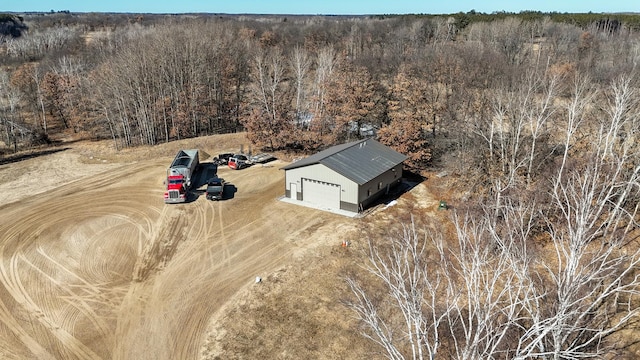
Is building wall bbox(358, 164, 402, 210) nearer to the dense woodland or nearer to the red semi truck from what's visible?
the dense woodland

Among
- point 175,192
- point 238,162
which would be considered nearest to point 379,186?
point 238,162

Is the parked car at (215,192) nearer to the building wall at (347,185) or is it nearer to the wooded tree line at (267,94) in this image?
the building wall at (347,185)

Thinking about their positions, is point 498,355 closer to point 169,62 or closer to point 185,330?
point 185,330

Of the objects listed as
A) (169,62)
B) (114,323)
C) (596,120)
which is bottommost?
(114,323)

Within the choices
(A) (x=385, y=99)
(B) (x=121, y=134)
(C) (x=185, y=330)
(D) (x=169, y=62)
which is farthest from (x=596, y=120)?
(B) (x=121, y=134)

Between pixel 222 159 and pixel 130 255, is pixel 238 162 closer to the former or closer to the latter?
pixel 222 159

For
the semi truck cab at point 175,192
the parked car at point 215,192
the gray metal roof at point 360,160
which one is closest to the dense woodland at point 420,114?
the gray metal roof at point 360,160

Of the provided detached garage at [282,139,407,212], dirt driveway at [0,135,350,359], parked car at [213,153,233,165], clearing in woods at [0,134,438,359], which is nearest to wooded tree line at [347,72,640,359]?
detached garage at [282,139,407,212]

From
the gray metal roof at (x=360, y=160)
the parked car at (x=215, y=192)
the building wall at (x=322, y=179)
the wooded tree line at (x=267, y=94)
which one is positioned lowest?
the parked car at (x=215, y=192)
